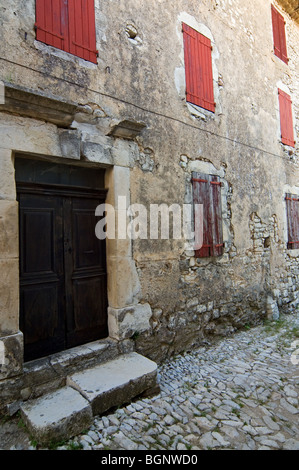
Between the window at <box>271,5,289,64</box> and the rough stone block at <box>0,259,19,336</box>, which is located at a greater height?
the window at <box>271,5,289,64</box>

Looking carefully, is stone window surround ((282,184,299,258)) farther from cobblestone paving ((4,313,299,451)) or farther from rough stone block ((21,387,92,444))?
rough stone block ((21,387,92,444))

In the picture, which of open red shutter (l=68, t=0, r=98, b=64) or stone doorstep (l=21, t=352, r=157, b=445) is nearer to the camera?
stone doorstep (l=21, t=352, r=157, b=445)

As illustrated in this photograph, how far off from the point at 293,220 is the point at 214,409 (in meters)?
5.19

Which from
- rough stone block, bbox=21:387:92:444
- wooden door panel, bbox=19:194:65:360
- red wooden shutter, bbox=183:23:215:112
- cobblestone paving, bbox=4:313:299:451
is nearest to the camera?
→ rough stone block, bbox=21:387:92:444

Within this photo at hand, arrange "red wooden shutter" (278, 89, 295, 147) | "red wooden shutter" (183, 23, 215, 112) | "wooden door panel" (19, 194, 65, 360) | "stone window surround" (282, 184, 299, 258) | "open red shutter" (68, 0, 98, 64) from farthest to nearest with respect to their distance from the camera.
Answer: "red wooden shutter" (278, 89, 295, 147)
"stone window surround" (282, 184, 299, 258)
"red wooden shutter" (183, 23, 215, 112)
"open red shutter" (68, 0, 98, 64)
"wooden door panel" (19, 194, 65, 360)

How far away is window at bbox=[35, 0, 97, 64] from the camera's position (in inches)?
105

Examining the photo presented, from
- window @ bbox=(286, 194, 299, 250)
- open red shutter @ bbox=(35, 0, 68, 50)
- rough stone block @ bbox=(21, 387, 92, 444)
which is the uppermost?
open red shutter @ bbox=(35, 0, 68, 50)

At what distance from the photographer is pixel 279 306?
5785mm

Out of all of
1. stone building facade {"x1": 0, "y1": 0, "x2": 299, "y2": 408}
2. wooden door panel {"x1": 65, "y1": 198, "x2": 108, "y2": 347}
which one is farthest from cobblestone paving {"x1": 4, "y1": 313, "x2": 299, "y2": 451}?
wooden door panel {"x1": 65, "y1": 198, "x2": 108, "y2": 347}

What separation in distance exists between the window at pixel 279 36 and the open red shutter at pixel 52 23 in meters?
5.40

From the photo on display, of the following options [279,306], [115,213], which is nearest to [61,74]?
[115,213]

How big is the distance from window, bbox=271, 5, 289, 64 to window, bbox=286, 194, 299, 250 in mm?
3307

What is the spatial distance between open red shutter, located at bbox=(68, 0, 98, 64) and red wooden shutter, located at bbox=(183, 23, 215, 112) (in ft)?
5.06
